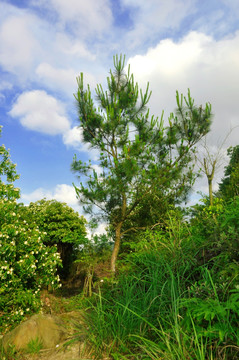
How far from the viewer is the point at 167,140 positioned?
12.2 meters

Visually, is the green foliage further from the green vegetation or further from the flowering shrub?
the flowering shrub

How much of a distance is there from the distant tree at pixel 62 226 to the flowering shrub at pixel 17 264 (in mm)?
2561

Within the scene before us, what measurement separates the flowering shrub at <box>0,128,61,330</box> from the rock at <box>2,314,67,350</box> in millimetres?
2047

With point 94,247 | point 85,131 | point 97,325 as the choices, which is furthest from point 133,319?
point 85,131

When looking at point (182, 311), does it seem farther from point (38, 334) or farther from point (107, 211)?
point (107, 211)

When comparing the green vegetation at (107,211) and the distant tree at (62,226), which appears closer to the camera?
the green vegetation at (107,211)

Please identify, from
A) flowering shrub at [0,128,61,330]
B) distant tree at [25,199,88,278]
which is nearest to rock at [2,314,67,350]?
flowering shrub at [0,128,61,330]

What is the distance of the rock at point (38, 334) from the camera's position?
4461 mm

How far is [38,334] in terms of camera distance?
454cm

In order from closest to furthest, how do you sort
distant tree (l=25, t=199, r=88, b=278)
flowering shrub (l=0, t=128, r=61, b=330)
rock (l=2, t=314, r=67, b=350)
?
rock (l=2, t=314, r=67, b=350) → flowering shrub (l=0, t=128, r=61, b=330) → distant tree (l=25, t=199, r=88, b=278)

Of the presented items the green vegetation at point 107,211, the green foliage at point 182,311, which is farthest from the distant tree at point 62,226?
the green foliage at point 182,311

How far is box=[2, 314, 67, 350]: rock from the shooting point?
4461 mm

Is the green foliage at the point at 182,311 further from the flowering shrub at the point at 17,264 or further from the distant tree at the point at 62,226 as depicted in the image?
the distant tree at the point at 62,226

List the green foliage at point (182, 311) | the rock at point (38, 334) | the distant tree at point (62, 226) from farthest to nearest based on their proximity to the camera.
A: 1. the distant tree at point (62, 226)
2. the rock at point (38, 334)
3. the green foliage at point (182, 311)
